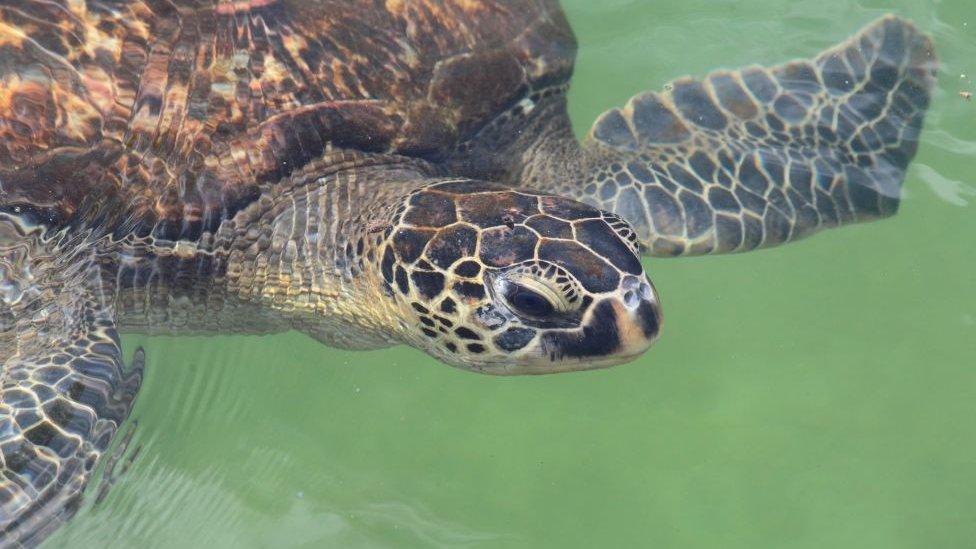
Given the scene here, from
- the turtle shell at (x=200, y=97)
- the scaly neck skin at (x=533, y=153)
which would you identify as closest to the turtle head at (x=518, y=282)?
the turtle shell at (x=200, y=97)

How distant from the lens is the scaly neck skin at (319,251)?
322cm

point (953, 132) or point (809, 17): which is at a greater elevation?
Answer: point (809, 17)

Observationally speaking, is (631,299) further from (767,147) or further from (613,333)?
(767,147)

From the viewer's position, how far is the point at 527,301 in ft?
8.88

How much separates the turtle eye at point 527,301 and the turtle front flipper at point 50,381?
1588mm

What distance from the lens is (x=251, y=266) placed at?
3312 millimetres

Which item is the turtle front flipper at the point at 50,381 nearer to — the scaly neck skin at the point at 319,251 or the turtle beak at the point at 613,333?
the scaly neck skin at the point at 319,251

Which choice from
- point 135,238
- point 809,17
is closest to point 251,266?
point 135,238

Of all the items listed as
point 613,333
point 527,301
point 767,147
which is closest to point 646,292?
point 613,333

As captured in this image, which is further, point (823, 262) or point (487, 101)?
point (823, 262)

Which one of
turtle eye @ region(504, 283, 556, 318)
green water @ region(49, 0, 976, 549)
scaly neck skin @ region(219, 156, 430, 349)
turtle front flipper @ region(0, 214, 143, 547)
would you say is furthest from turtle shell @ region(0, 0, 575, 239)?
turtle eye @ region(504, 283, 556, 318)

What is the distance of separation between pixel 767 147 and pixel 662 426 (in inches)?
60.3

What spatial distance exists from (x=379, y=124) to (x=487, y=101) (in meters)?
0.59

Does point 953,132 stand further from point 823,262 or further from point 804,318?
point 804,318
